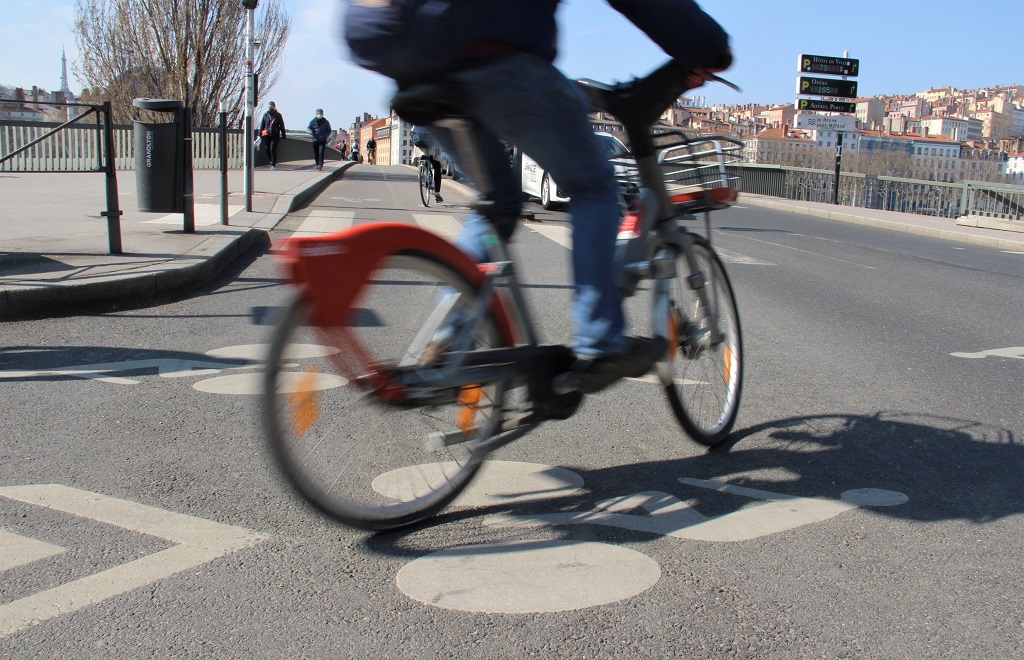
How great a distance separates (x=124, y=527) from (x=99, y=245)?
568 cm

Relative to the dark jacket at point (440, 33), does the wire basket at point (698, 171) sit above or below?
below

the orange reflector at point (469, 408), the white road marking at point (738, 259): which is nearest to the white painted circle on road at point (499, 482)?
the orange reflector at point (469, 408)

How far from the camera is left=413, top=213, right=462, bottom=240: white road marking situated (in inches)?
458

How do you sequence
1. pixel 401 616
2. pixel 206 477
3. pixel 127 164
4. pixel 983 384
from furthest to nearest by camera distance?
pixel 127 164, pixel 983 384, pixel 206 477, pixel 401 616

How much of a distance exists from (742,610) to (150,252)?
245 inches

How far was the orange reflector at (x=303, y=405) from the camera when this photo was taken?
7.38ft

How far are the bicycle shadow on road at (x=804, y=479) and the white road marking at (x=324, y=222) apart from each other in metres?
7.50

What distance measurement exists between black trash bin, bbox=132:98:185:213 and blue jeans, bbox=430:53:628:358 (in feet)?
19.9

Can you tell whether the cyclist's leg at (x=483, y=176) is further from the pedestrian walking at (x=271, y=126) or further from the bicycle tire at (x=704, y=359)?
the pedestrian walking at (x=271, y=126)

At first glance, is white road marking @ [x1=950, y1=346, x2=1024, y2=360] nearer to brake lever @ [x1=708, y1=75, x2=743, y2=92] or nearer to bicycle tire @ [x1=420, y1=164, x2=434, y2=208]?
brake lever @ [x1=708, y1=75, x2=743, y2=92]

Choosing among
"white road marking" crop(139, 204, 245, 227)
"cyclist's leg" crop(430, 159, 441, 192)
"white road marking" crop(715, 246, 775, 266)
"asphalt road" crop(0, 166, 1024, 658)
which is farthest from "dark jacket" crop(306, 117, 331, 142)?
"asphalt road" crop(0, 166, 1024, 658)

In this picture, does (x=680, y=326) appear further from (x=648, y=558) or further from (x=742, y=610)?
(x=742, y=610)

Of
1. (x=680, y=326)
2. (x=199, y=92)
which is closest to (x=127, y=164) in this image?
(x=199, y=92)

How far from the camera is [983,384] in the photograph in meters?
4.58
